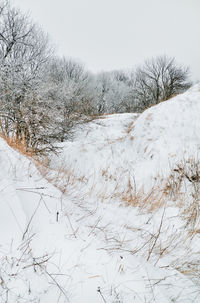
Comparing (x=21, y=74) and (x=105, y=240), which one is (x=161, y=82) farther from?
(x=105, y=240)

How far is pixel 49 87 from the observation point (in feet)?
20.4

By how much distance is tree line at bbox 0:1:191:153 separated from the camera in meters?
4.23

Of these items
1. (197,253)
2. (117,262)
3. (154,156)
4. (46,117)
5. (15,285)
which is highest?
(46,117)

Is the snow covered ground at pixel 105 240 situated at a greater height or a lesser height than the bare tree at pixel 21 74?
lesser

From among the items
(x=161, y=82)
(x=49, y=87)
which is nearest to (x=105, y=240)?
(x=49, y=87)

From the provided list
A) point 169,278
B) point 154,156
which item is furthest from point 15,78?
point 169,278

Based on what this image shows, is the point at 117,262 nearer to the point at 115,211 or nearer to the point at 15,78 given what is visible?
the point at 115,211

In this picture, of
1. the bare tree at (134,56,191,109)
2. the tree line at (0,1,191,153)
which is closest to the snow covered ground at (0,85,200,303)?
the tree line at (0,1,191,153)

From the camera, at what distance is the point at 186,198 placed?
7.20ft

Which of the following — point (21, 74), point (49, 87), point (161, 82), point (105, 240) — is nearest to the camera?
point (105, 240)

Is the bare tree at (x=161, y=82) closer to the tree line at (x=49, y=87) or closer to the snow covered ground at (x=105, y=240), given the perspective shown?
the tree line at (x=49, y=87)

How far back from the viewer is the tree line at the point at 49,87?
423 cm

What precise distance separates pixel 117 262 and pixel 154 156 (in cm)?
258

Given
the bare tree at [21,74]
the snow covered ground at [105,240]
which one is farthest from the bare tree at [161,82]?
the snow covered ground at [105,240]
